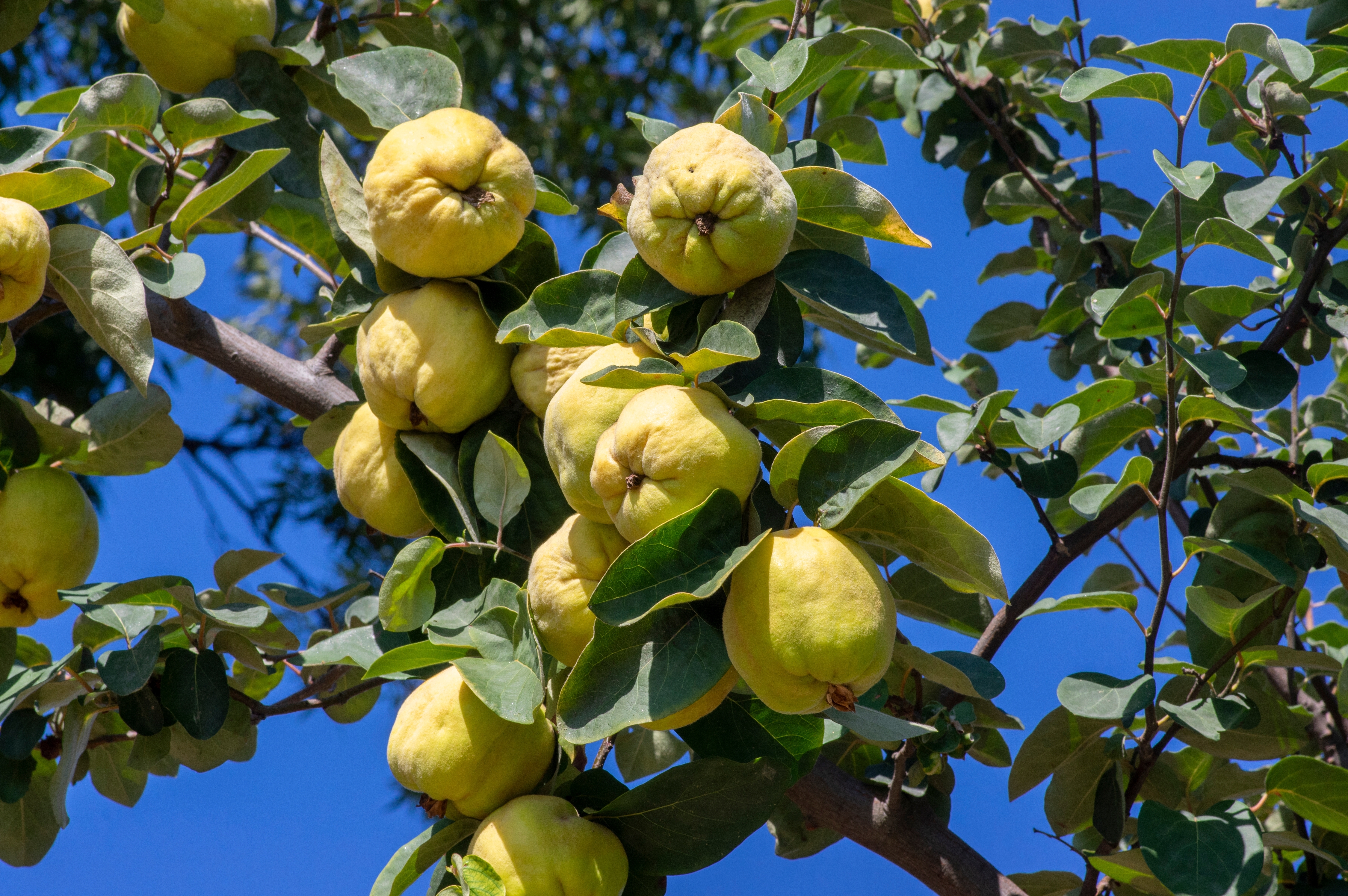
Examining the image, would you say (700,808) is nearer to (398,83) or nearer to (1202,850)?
(1202,850)

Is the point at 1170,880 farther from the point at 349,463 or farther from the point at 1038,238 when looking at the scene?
the point at 1038,238

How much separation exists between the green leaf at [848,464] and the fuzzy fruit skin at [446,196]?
17.0 inches

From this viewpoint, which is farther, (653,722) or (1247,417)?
(1247,417)

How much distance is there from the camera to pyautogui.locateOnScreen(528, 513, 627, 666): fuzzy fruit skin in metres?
0.91

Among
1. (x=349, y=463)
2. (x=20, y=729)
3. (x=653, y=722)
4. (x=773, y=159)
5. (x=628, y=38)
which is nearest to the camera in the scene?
(x=653, y=722)

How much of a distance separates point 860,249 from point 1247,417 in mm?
564

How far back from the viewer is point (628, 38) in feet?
17.7

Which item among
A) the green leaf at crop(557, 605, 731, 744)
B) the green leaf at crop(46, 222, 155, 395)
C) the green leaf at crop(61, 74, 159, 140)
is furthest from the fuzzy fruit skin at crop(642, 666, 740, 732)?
Answer: the green leaf at crop(61, 74, 159, 140)

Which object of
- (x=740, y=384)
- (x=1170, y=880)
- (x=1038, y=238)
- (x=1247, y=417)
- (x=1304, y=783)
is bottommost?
(x=1170, y=880)

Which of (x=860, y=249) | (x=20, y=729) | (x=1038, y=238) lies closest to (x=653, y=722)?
(x=860, y=249)

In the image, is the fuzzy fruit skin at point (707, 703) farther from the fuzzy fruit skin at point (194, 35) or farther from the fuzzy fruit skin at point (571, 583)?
the fuzzy fruit skin at point (194, 35)

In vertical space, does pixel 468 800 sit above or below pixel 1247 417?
below

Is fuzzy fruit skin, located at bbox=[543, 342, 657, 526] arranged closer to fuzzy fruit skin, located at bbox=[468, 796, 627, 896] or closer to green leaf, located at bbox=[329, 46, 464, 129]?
fuzzy fruit skin, located at bbox=[468, 796, 627, 896]

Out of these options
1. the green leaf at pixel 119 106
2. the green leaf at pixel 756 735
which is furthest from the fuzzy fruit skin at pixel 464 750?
the green leaf at pixel 119 106
